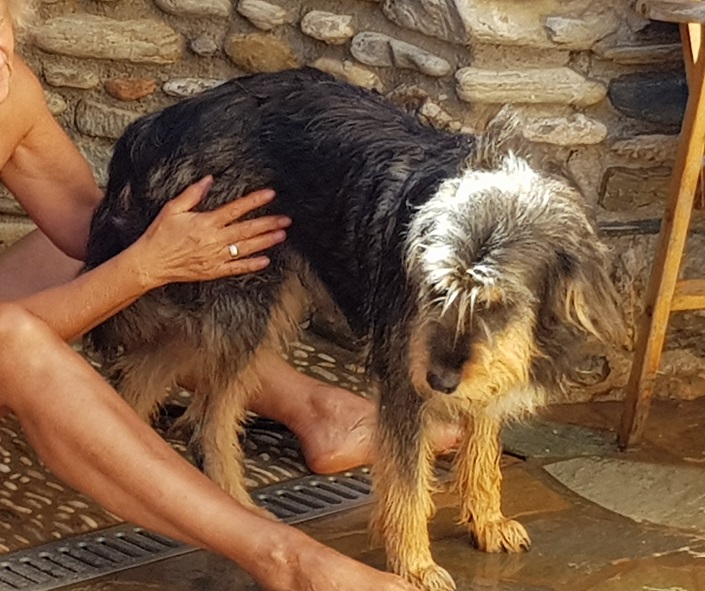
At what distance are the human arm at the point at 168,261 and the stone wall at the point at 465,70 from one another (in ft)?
3.05

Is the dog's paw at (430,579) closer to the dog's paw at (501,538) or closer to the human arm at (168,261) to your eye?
the dog's paw at (501,538)

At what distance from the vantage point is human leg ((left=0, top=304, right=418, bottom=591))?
98.7 inches

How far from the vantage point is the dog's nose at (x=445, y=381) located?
238cm

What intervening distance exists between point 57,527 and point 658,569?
1327mm

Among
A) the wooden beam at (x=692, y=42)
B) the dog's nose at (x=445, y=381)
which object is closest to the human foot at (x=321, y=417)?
the dog's nose at (x=445, y=381)

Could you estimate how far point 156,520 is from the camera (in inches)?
Result: 101

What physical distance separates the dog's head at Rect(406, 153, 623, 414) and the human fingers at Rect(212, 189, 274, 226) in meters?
0.41

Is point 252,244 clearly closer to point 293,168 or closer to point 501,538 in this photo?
point 293,168

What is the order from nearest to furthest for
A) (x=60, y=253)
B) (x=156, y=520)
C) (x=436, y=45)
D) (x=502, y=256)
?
(x=502, y=256) < (x=156, y=520) < (x=60, y=253) < (x=436, y=45)

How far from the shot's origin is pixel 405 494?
105 inches

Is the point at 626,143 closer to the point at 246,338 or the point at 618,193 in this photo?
the point at 618,193

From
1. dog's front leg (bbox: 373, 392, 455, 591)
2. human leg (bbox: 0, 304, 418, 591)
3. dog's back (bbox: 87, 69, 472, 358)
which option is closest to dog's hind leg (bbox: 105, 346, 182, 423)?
dog's back (bbox: 87, 69, 472, 358)

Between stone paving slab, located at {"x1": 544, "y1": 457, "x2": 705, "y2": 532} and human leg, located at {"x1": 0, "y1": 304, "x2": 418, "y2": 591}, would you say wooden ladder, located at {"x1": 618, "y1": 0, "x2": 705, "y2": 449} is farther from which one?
human leg, located at {"x1": 0, "y1": 304, "x2": 418, "y2": 591}

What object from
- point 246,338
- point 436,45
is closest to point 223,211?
point 246,338
